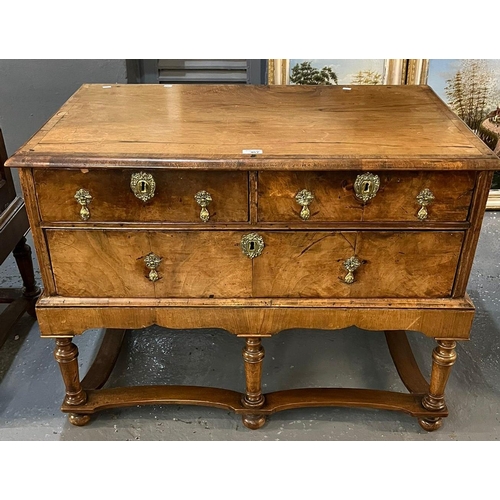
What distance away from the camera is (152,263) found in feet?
5.63

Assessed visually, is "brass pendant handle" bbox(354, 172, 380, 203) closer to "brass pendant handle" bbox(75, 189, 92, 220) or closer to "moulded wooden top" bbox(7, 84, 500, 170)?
"moulded wooden top" bbox(7, 84, 500, 170)

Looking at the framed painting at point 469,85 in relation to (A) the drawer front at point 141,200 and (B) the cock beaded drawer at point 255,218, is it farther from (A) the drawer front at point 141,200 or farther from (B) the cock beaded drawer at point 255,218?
(A) the drawer front at point 141,200

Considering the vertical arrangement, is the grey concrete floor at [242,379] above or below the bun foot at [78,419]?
below

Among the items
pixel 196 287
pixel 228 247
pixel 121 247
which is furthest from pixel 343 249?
pixel 121 247

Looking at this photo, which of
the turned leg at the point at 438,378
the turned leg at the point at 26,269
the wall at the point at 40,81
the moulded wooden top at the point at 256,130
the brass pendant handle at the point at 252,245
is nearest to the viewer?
the moulded wooden top at the point at 256,130

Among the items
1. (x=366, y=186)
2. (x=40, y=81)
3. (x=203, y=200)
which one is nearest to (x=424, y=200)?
(x=366, y=186)

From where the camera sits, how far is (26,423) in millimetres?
2029

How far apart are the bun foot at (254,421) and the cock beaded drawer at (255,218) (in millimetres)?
65

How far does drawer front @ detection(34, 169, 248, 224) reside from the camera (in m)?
1.60

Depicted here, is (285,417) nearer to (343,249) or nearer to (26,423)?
(343,249)

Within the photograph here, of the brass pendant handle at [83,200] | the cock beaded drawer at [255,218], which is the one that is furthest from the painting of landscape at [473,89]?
the brass pendant handle at [83,200]

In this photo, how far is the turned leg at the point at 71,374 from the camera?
1.89 meters

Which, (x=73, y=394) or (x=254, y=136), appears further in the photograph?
(x=73, y=394)

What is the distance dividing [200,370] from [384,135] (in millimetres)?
1112
